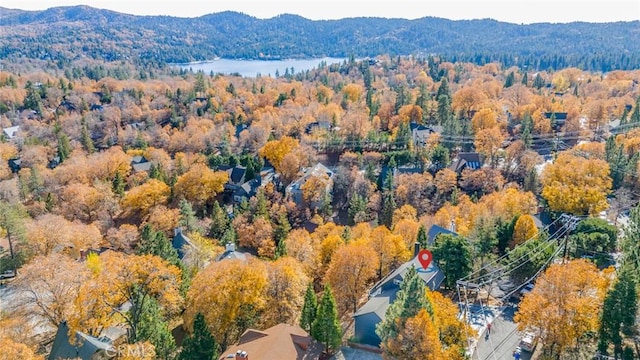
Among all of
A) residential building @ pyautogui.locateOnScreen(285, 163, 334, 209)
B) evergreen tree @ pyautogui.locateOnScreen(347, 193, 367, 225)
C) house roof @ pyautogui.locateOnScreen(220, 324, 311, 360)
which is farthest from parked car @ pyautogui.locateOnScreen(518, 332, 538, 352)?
residential building @ pyautogui.locateOnScreen(285, 163, 334, 209)

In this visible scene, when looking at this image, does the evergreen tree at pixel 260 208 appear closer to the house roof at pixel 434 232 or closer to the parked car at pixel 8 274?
the house roof at pixel 434 232

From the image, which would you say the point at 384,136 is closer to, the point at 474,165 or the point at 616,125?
the point at 474,165

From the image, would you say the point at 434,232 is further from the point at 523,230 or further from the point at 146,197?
the point at 146,197

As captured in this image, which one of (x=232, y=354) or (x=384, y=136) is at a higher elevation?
(x=384, y=136)

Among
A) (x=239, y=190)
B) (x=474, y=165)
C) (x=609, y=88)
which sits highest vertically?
(x=609, y=88)

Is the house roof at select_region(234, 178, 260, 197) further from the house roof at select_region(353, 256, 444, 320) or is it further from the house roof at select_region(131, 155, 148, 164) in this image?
the house roof at select_region(353, 256, 444, 320)

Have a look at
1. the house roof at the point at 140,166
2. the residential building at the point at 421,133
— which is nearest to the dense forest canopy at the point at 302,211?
the residential building at the point at 421,133

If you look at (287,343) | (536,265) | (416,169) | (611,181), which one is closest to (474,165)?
(416,169)
